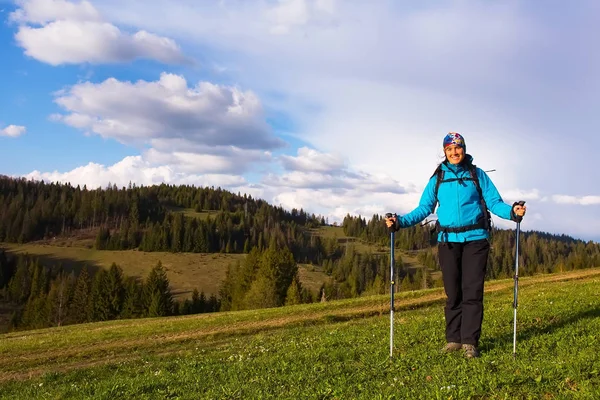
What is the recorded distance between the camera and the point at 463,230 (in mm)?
9305

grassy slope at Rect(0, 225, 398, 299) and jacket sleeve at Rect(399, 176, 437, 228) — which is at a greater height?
jacket sleeve at Rect(399, 176, 437, 228)

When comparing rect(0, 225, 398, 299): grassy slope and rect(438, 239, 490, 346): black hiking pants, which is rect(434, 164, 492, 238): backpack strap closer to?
rect(438, 239, 490, 346): black hiking pants

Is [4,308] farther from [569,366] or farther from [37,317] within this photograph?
[569,366]

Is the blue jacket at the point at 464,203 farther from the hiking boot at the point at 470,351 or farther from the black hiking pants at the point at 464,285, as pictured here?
the hiking boot at the point at 470,351

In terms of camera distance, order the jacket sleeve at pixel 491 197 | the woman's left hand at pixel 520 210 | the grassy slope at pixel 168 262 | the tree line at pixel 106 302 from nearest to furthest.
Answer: the woman's left hand at pixel 520 210 < the jacket sleeve at pixel 491 197 < the tree line at pixel 106 302 < the grassy slope at pixel 168 262

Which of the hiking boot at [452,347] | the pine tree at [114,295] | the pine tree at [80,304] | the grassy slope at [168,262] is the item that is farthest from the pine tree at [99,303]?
the hiking boot at [452,347]

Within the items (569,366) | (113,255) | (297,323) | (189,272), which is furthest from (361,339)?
(113,255)

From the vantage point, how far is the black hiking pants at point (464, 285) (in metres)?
9.09

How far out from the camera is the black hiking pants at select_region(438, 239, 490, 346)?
29.8ft

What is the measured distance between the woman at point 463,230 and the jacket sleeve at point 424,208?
0.17 m

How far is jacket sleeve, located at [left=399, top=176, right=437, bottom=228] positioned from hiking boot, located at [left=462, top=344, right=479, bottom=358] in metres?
2.67

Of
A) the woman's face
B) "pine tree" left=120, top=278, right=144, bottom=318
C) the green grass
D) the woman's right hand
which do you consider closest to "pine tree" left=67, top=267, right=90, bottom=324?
"pine tree" left=120, top=278, right=144, bottom=318

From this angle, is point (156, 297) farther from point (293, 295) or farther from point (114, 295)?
point (293, 295)

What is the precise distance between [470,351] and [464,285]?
1287 mm
